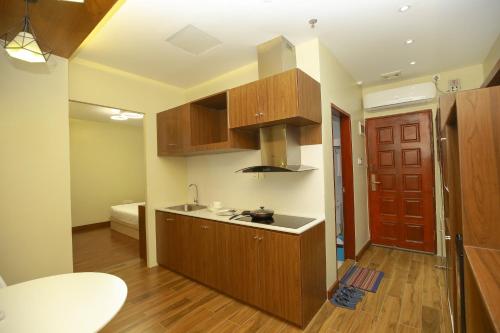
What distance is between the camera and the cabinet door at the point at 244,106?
2232 mm

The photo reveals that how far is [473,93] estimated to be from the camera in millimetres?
1072

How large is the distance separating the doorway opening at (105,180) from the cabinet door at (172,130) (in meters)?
1.27

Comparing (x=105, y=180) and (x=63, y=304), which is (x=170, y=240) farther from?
(x=105, y=180)

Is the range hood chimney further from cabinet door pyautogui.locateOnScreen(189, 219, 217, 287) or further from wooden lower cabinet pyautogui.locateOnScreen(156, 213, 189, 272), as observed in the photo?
wooden lower cabinet pyautogui.locateOnScreen(156, 213, 189, 272)

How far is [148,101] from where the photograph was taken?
332 cm

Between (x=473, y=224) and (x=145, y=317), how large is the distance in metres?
2.63

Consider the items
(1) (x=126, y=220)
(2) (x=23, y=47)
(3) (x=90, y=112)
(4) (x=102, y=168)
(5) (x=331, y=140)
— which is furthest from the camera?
(4) (x=102, y=168)

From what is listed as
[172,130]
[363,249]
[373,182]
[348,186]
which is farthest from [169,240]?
[373,182]

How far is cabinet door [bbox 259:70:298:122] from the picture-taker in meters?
1.97

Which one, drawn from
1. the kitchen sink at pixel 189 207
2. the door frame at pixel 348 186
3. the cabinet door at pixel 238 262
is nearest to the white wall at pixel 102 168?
the kitchen sink at pixel 189 207

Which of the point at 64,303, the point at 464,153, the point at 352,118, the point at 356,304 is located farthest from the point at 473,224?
the point at 352,118

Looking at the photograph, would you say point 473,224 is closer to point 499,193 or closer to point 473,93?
point 499,193

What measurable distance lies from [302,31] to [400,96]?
2157 millimetres

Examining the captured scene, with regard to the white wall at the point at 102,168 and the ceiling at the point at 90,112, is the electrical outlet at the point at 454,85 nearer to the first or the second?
the ceiling at the point at 90,112
